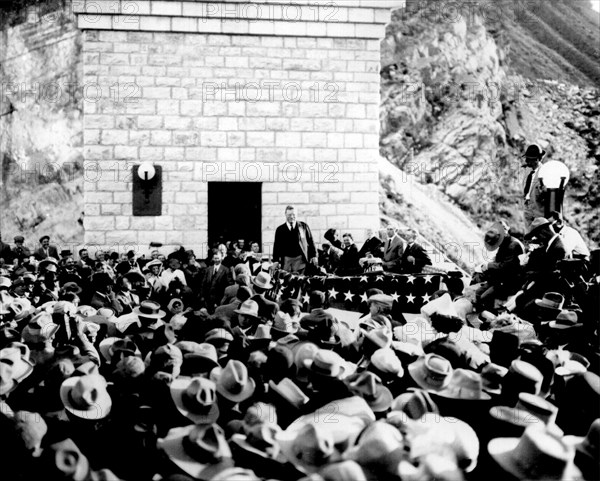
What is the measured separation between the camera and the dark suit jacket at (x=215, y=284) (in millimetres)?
8297

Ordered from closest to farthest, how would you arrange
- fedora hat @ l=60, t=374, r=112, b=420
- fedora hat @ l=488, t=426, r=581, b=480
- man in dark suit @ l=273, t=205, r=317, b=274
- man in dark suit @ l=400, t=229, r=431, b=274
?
fedora hat @ l=488, t=426, r=581, b=480
fedora hat @ l=60, t=374, r=112, b=420
man in dark suit @ l=400, t=229, r=431, b=274
man in dark suit @ l=273, t=205, r=317, b=274

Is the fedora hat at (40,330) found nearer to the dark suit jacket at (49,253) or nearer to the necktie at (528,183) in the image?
the necktie at (528,183)

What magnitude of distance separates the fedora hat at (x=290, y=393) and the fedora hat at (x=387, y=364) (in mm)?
410

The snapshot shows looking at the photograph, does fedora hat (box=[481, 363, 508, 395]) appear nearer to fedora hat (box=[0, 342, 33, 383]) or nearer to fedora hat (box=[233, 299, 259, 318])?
fedora hat (box=[233, 299, 259, 318])

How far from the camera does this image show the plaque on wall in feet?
44.9

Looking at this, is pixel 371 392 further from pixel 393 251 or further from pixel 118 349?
pixel 393 251

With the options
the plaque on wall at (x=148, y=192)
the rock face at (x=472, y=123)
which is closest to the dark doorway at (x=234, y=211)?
the plaque on wall at (x=148, y=192)

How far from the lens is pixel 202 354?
3.55 metres

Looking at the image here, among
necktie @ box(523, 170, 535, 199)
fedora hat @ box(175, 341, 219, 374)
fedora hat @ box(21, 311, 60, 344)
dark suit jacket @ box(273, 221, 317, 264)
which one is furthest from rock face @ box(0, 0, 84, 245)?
fedora hat @ box(175, 341, 219, 374)

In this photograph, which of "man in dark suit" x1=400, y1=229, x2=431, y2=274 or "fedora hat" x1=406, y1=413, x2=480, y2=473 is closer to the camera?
"fedora hat" x1=406, y1=413, x2=480, y2=473

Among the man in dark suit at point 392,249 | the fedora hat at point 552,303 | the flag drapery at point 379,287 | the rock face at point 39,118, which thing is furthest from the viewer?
the rock face at point 39,118

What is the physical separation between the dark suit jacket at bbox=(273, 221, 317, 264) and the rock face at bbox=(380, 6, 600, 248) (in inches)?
591

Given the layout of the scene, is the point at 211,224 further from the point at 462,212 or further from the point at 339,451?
the point at 462,212

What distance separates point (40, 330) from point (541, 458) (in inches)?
112
